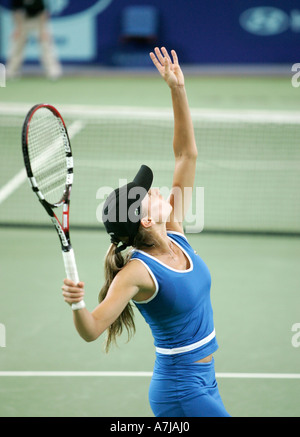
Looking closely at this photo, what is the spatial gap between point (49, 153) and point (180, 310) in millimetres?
1162

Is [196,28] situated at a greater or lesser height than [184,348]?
greater

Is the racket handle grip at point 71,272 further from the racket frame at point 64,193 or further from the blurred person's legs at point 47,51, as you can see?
the blurred person's legs at point 47,51

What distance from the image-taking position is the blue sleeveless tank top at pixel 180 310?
369 cm

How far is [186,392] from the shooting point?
3.75 metres

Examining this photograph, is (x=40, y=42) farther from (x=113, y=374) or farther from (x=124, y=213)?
(x=124, y=213)

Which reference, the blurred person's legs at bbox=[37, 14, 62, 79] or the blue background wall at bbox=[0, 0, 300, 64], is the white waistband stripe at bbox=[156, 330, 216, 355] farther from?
the blue background wall at bbox=[0, 0, 300, 64]

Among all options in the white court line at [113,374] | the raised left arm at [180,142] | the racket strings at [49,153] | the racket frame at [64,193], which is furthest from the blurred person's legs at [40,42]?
the racket frame at [64,193]

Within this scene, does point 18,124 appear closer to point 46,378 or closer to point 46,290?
point 46,290

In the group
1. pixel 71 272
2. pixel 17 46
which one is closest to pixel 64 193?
pixel 71 272

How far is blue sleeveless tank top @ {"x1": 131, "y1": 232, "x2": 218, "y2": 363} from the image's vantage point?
3686 millimetres

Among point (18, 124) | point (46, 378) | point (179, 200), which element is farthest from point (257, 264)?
point (18, 124)

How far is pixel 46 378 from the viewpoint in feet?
18.2

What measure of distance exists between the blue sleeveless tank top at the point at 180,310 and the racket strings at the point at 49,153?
63 cm
